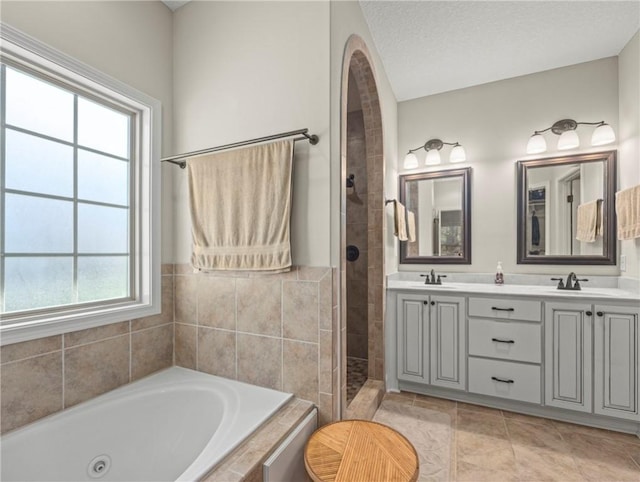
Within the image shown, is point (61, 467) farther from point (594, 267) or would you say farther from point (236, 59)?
point (594, 267)

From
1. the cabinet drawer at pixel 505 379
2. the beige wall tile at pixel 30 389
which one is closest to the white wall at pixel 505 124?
the cabinet drawer at pixel 505 379

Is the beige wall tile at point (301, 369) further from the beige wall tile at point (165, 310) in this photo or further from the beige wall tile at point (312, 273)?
the beige wall tile at point (165, 310)

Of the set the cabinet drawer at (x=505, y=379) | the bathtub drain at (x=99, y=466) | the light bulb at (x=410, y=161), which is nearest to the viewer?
the bathtub drain at (x=99, y=466)

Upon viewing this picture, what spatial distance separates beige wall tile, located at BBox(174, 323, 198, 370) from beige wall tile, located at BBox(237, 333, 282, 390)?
0.36m

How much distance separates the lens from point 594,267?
92.9 inches

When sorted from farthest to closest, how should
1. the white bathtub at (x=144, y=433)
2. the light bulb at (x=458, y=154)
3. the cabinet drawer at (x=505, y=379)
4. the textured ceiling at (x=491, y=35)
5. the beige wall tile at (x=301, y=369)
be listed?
the light bulb at (x=458, y=154) < the cabinet drawer at (x=505, y=379) < the textured ceiling at (x=491, y=35) < the beige wall tile at (x=301, y=369) < the white bathtub at (x=144, y=433)

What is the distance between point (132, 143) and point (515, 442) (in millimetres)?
2981

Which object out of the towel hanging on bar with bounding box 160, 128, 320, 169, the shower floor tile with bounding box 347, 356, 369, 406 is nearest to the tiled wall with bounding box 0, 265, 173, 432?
the towel hanging on bar with bounding box 160, 128, 320, 169

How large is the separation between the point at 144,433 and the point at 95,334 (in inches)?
21.4

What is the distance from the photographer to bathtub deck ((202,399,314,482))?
988mm

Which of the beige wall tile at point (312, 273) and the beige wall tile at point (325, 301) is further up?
the beige wall tile at point (312, 273)

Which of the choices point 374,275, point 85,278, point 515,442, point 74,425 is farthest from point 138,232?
point 515,442

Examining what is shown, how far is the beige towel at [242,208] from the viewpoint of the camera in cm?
152

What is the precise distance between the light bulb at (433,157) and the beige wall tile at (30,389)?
9.95ft
